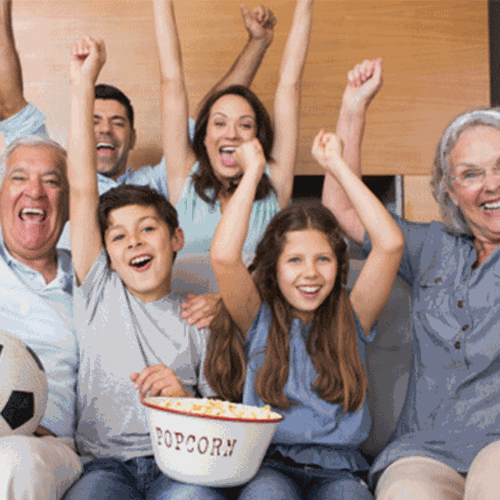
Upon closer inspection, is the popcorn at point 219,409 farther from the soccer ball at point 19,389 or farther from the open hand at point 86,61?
the open hand at point 86,61

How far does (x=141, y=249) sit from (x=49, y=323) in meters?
0.27

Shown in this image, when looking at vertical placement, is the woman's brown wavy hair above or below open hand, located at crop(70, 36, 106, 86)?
below

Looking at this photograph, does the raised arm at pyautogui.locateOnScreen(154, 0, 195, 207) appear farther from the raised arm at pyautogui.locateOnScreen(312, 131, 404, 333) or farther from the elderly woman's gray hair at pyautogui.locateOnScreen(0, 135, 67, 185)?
the raised arm at pyautogui.locateOnScreen(312, 131, 404, 333)

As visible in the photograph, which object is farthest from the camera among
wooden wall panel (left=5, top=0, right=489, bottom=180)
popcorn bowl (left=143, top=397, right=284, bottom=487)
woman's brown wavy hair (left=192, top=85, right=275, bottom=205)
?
wooden wall panel (left=5, top=0, right=489, bottom=180)

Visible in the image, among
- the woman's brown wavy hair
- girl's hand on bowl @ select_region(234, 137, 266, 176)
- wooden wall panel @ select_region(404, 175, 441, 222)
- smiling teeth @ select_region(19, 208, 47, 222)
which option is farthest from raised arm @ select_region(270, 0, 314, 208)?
wooden wall panel @ select_region(404, 175, 441, 222)

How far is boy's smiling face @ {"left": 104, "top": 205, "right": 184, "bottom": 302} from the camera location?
4.77 ft

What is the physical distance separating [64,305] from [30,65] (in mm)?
1430

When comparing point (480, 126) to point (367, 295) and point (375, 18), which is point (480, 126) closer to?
point (367, 295)

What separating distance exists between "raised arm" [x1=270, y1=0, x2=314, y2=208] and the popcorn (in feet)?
3.16

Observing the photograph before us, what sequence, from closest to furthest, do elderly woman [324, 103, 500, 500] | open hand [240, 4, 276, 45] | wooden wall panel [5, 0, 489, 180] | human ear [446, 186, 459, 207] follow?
elderly woman [324, 103, 500, 500], human ear [446, 186, 459, 207], open hand [240, 4, 276, 45], wooden wall panel [5, 0, 489, 180]

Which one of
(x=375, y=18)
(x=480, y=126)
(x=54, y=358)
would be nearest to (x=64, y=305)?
(x=54, y=358)

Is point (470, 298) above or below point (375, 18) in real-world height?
below

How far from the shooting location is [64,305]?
153 cm

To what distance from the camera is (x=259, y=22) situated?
7.05 feet
